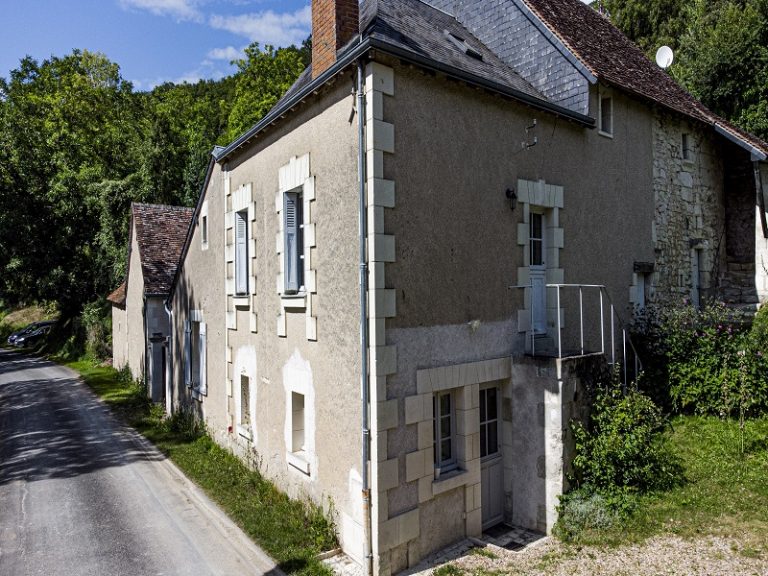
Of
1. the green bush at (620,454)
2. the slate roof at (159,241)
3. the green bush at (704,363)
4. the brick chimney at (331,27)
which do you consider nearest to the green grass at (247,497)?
the green bush at (620,454)

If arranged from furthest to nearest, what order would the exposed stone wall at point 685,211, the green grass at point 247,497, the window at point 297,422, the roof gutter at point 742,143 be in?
the roof gutter at point 742,143 < the exposed stone wall at point 685,211 < the window at point 297,422 < the green grass at point 247,497

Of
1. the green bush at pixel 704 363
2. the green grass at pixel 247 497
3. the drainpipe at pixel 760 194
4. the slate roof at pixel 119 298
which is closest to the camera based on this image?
the green grass at pixel 247 497

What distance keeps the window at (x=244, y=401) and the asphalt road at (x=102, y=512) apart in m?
1.48

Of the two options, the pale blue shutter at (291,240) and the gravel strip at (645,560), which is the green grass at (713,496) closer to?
the gravel strip at (645,560)

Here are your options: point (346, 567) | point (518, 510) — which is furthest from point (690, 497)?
point (346, 567)

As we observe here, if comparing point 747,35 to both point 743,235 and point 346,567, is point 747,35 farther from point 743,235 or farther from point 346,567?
point 346,567

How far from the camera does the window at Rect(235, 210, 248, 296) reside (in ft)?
34.9

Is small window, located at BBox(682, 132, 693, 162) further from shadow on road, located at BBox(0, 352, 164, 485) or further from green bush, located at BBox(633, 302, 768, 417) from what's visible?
shadow on road, located at BBox(0, 352, 164, 485)

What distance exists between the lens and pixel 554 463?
25.5 feet

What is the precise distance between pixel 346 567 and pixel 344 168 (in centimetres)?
523

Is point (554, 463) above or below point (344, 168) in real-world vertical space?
below

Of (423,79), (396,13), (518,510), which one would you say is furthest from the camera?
(396,13)

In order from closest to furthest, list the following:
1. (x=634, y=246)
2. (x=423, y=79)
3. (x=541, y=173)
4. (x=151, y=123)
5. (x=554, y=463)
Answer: (x=423, y=79) → (x=554, y=463) → (x=541, y=173) → (x=634, y=246) → (x=151, y=123)

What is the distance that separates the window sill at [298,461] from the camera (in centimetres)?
815
